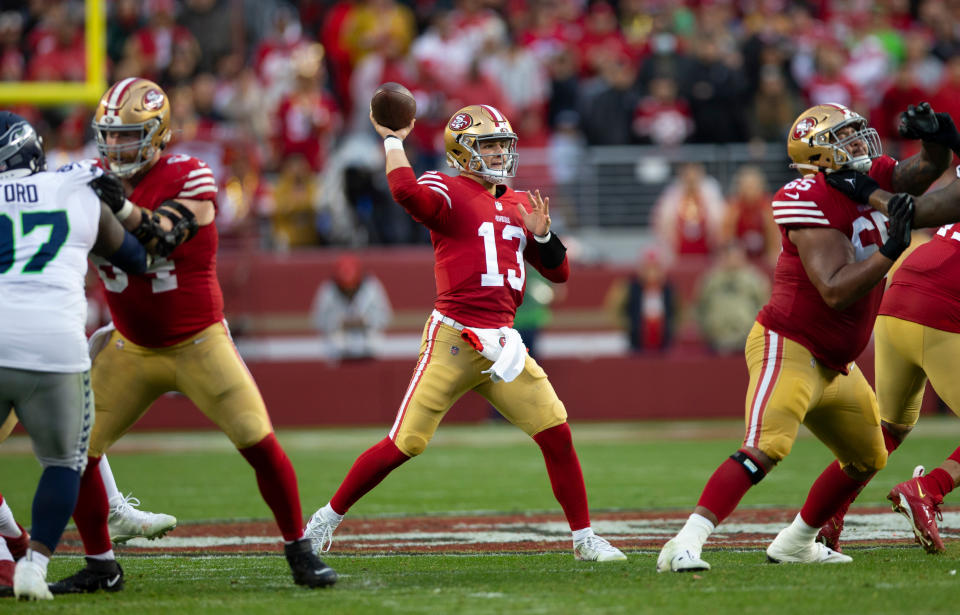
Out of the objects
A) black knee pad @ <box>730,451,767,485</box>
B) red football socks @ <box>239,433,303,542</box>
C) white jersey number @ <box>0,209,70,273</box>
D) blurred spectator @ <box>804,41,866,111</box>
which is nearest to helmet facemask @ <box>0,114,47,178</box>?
white jersey number @ <box>0,209,70,273</box>

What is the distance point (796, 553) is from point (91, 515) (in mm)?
2885

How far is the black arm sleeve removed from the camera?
5684 mm

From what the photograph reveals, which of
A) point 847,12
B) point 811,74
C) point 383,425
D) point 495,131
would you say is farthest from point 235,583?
point 847,12

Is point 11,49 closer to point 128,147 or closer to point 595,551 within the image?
point 128,147

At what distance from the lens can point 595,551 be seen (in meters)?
5.38

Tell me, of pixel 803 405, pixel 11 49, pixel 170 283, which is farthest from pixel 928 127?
pixel 11 49

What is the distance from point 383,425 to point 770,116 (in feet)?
18.3

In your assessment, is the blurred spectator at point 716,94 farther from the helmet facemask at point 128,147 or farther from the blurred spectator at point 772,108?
the helmet facemask at point 128,147

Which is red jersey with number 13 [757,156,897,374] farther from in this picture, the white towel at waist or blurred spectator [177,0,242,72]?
blurred spectator [177,0,242,72]

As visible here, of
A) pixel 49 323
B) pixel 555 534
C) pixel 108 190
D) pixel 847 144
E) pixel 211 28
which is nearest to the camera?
pixel 49 323

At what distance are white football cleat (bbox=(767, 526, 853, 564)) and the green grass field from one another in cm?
9

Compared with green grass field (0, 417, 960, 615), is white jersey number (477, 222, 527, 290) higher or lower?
higher

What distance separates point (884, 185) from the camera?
5.43 m

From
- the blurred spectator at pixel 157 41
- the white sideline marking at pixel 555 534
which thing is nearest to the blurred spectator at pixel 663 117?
the blurred spectator at pixel 157 41
